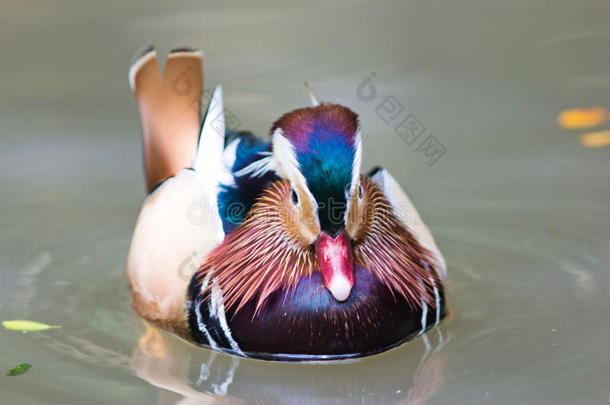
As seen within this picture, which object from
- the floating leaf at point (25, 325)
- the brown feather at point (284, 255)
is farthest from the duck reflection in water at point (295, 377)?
the floating leaf at point (25, 325)

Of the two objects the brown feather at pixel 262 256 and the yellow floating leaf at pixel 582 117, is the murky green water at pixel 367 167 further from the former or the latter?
the brown feather at pixel 262 256

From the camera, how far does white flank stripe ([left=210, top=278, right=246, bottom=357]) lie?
307cm

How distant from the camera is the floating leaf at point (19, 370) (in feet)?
10.1

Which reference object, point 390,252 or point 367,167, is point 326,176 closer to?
point 390,252

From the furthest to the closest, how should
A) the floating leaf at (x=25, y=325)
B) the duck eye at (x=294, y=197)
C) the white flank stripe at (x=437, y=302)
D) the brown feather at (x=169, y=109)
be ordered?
1. the brown feather at (x=169, y=109)
2. the floating leaf at (x=25, y=325)
3. the white flank stripe at (x=437, y=302)
4. the duck eye at (x=294, y=197)

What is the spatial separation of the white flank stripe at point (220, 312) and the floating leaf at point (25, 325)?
2.15 feet

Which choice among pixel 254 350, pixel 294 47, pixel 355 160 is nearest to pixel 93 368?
pixel 254 350

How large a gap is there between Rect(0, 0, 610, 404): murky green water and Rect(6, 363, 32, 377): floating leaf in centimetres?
2

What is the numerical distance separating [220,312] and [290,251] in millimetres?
303

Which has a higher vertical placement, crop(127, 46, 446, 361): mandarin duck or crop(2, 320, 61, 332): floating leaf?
crop(127, 46, 446, 361): mandarin duck

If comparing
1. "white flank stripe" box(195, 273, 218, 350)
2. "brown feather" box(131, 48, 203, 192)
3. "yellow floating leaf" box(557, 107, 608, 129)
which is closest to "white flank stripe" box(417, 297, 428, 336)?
"white flank stripe" box(195, 273, 218, 350)

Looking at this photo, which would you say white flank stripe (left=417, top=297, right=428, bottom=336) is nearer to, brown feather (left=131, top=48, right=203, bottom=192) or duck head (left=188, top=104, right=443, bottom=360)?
duck head (left=188, top=104, right=443, bottom=360)

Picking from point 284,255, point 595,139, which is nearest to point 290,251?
point 284,255

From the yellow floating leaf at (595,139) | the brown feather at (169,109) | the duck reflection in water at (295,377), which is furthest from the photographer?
the yellow floating leaf at (595,139)
